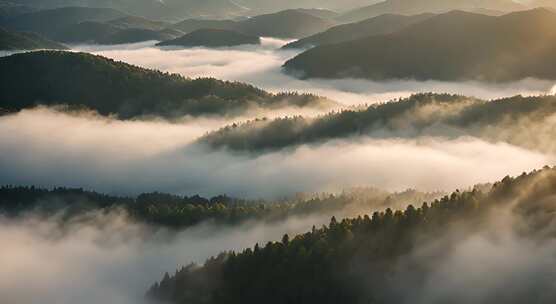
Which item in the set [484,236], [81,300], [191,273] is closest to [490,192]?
[484,236]

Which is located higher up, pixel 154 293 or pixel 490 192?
pixel 490 192

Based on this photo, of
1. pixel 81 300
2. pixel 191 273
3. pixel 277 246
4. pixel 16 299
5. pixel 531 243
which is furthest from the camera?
pixel 16 299

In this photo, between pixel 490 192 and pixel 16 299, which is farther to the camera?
pixel 16 299

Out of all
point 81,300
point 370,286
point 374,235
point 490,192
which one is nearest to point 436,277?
point 370,286

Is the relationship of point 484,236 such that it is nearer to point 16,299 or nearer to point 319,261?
point 319,261

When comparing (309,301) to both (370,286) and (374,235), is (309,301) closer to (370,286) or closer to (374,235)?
(370,286)

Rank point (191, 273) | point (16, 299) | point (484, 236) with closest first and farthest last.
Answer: point (484, 236)
point (191, 273)
point (16, 299)
